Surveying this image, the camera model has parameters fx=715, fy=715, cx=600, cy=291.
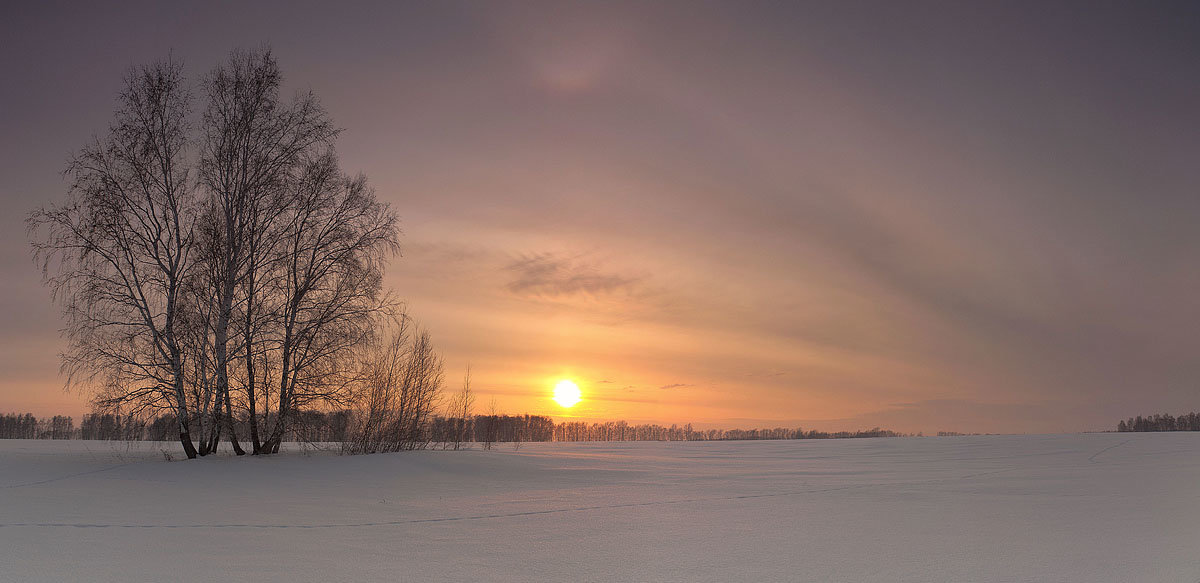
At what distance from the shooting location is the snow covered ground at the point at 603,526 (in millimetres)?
5633

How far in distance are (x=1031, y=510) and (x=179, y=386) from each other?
18.3 metres

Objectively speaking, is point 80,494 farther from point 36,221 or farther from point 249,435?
point 36,221

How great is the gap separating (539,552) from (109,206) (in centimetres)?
1728

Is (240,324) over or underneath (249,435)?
over

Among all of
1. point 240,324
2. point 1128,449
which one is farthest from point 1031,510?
point 240,324

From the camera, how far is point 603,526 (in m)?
7.74

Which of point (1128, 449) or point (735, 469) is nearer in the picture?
point (735, 469)

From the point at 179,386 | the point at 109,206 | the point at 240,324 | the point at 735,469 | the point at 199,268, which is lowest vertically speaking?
the point at 735,469

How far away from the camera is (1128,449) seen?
20.2 m

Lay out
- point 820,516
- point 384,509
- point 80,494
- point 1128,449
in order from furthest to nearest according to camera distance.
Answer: point 1128,449 → point 80,494 → point 384,509 → point 820,516

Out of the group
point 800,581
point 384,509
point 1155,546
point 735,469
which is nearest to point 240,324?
point 384,509

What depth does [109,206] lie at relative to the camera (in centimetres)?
1806

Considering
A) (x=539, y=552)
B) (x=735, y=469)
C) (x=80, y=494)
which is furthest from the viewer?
(x=735, y=469)

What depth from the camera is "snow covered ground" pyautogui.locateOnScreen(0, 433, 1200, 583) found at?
222 inches
